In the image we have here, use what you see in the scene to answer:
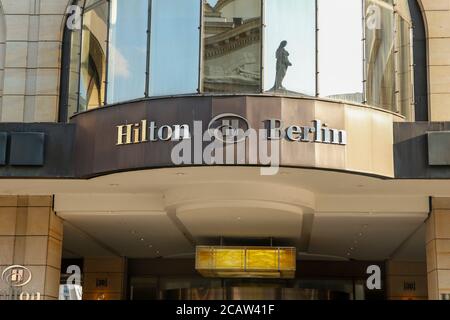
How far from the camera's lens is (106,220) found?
1981cm

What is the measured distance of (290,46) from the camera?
Answer: 1504 centimetres

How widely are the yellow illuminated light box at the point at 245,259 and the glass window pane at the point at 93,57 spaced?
205 inches

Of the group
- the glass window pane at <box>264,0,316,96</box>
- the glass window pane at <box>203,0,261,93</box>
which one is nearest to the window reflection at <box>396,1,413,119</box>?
the glass window pane at <box>264,0,316,96</box>

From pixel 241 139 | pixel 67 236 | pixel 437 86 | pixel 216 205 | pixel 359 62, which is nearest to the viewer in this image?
pixel 241 139

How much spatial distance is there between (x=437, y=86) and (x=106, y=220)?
29.0 feet

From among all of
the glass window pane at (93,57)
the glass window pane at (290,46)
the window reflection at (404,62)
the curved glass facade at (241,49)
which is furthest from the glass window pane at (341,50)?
the glass window pane at (93,57)

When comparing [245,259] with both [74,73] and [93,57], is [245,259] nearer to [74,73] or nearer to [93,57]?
[74,73]

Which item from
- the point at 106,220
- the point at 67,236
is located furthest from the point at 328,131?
the point at 67,236

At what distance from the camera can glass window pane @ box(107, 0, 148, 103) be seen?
15.3 m

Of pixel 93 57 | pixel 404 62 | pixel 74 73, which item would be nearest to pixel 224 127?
→ pixel 93 57

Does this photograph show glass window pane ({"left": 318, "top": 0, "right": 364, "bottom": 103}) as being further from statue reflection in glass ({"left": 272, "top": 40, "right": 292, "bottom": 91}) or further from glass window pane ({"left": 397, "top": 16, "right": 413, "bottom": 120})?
glass window pane ({"left": 397, "top": 16, "right": 413, "bottom": 120})

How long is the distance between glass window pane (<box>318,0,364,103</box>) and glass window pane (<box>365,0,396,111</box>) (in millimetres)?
288
